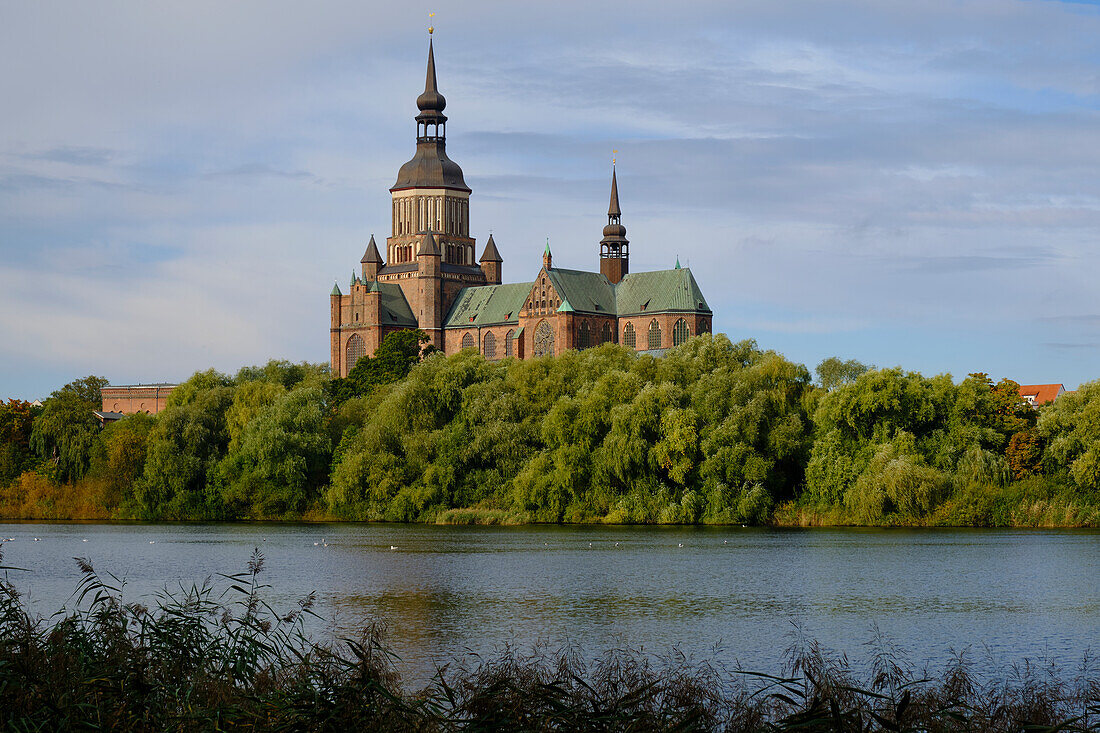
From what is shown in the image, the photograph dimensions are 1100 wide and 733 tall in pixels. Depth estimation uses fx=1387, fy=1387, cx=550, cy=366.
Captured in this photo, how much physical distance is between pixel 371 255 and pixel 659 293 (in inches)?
1122

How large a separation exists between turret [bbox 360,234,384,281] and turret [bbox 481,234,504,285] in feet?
30.6

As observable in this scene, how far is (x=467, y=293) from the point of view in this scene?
120938mm

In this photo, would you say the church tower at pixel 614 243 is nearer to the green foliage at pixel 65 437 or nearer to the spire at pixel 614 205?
the spire at pixel 614 205

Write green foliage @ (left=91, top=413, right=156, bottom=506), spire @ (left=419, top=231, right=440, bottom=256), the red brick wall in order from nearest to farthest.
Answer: green foliage @ (left=91, top=413, right=156, bottom=506)
the red brick wall
spire @ (left=419, top=231, right=440, bottom=256)

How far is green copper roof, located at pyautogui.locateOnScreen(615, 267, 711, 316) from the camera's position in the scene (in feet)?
362

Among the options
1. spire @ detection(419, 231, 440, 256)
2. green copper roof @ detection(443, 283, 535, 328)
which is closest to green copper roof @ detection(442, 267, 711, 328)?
green copper roof @ detection(443, 283, 535, 328)

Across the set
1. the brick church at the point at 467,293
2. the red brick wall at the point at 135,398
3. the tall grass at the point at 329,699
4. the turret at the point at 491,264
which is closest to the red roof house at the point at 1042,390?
the brick church at the point at 467,293

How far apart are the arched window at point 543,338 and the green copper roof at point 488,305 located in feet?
13.7

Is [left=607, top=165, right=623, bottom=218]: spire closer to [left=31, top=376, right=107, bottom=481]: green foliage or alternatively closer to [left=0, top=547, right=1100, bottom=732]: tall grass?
[left=31, top=376, right=107, bottom=481]: green foliage

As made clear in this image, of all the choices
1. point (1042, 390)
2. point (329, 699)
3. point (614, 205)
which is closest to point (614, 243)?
point (614, 205)

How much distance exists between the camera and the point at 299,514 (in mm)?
57875

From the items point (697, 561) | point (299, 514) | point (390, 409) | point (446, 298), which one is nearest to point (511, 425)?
point (390, 409)

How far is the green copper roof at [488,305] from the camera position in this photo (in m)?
116

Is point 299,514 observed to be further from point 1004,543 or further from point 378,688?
point 378,688
